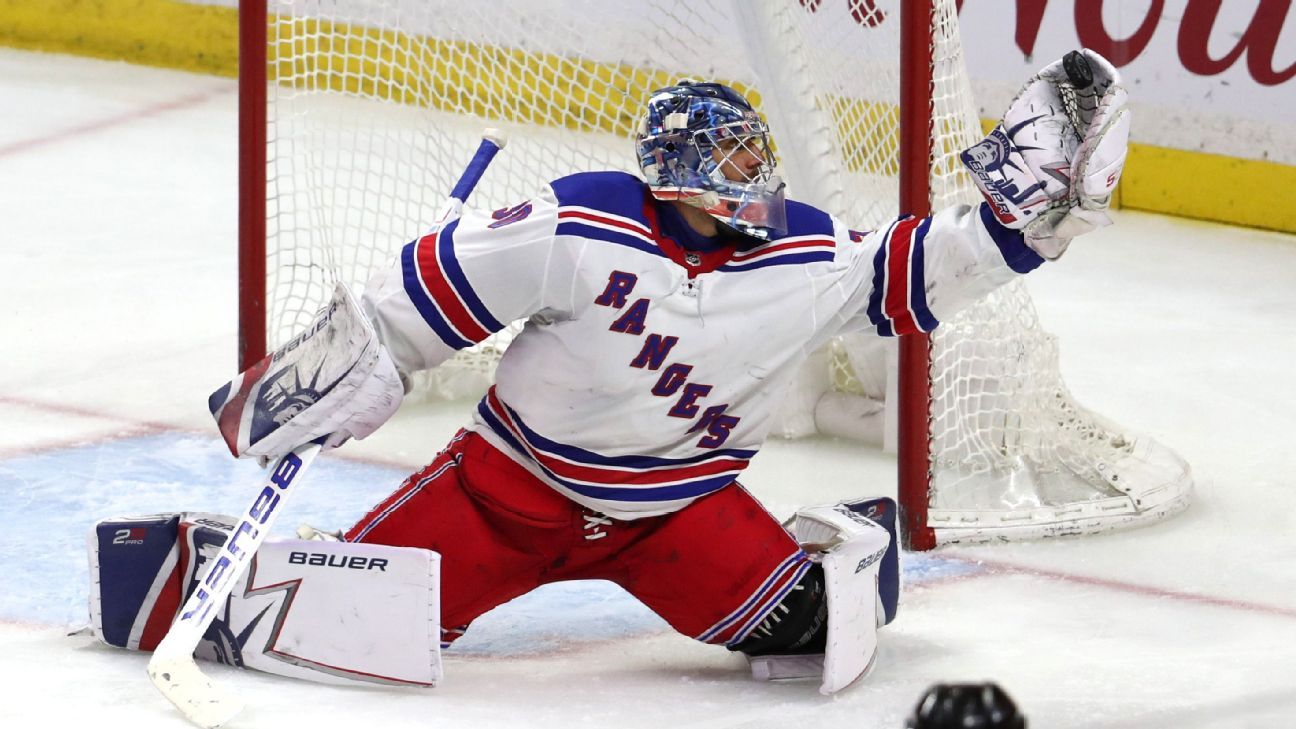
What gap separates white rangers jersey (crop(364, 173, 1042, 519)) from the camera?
9.05 feet

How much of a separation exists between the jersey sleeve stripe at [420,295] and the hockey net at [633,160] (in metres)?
1.02

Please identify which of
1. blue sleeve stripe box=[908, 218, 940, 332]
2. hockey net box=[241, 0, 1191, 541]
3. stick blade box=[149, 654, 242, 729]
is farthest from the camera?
hockey net box=[241, 0, 1191, 541]

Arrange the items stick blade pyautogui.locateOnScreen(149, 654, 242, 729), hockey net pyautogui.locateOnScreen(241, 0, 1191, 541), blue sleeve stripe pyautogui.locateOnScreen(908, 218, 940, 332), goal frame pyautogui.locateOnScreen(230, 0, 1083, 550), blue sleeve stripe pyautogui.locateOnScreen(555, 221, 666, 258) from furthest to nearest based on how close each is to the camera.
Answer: hockey net pyautogui.locateOnScreen(241, 0, 1191, 541)
goal frame pyautogui.locateOnScreen(230, 0, 1083, 550)
blue sleeve stripe pyautogui.locateOnScreen(908, 218, 940, 332)
blue sleeve stripe pyautogui.locateOnScreen(555, 221, 666, 258)
stick blade pyautogui.locateOnScreen(149, 654, 242, 729)

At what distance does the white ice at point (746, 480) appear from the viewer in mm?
2805

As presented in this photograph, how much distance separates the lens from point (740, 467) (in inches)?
116

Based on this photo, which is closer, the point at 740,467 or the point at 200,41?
the point at 740,467

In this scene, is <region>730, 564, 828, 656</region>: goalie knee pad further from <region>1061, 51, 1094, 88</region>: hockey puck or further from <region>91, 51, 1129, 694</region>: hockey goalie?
<region>1061, 51, 1094, 88</region>: hockey puck

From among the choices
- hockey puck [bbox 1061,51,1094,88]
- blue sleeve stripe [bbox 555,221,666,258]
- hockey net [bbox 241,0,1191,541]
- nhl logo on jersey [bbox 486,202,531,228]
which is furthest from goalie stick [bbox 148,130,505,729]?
hockey net [bbox 241,0,1191,541]

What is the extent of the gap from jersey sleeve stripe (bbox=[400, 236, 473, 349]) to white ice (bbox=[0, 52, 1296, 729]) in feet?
1.58

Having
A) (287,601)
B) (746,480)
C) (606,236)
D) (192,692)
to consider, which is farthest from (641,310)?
(746,480)

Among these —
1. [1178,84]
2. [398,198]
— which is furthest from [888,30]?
[1178,84]

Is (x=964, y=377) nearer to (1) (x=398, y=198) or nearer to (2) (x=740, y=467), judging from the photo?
(2) (x=740, y=467)

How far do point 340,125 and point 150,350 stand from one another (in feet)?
2.18

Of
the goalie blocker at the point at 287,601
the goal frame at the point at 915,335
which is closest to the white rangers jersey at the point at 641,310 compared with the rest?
the goalie blocker at the point at 287,601
